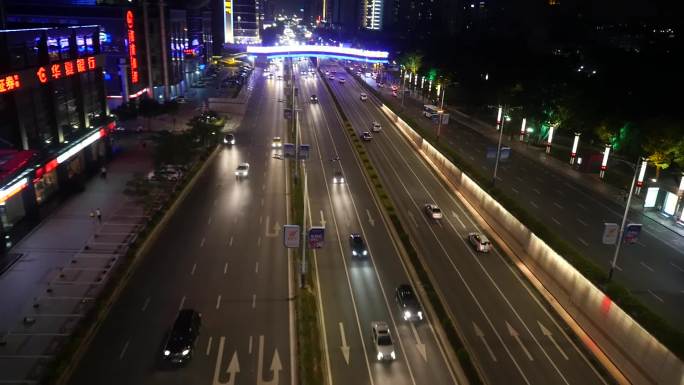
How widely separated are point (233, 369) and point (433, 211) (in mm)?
27496

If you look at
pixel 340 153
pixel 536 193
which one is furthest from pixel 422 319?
pixel 340 153

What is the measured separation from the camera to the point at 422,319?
32250 millimetres

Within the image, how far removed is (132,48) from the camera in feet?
285

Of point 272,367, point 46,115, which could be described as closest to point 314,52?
point 46,115

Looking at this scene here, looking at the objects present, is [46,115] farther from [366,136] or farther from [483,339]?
[366,136]

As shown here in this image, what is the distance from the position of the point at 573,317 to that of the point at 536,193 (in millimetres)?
26643

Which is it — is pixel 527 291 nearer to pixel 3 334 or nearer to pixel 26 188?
pixel 3 334

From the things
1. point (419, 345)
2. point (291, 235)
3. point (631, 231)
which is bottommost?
point (419, 345)

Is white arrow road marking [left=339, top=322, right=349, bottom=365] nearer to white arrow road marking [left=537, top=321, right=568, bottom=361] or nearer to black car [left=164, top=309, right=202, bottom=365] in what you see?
black car [left=164, top=309, right=202, bottom=365]

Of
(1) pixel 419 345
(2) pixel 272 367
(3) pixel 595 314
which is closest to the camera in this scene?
(2) pixel 272 367

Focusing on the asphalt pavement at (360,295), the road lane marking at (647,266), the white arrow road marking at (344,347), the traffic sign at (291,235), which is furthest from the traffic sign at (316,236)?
the road lane marking at (647,266)

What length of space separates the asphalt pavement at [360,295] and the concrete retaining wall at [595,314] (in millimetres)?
9896

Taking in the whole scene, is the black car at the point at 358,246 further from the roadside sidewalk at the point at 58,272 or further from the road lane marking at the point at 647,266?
the road lane marking at the point at 647,266

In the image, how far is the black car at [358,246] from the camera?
40656mm
